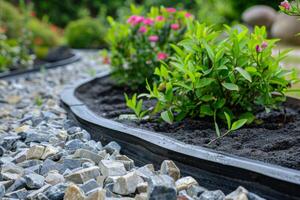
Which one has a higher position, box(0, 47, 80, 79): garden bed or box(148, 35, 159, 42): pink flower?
box(148, 35, 159, 42): pink flower

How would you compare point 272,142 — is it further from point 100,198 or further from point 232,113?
point 100,198

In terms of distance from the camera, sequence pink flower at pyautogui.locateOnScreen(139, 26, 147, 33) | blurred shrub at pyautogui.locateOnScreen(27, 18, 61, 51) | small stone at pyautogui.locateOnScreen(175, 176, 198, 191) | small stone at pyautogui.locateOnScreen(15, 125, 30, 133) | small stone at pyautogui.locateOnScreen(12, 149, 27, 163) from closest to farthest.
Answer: small stone at pyautogui.locateOnScreen(175, 176, 198, 191)
small stone at pyautogui.locateOnScreen(12, 149, 27, 163)
small stone at pyautogui.locateOnScreen(15, 125, 30, 133)
pink flower at pyautogui.locateOnScreen(139, 26, 147, 33)
blurred shrub at pyautogui.locateOnScreen(27, 18, 61, 51)

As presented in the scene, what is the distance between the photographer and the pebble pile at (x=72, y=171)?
6.02ft

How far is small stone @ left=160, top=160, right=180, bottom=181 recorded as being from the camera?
2.02 m

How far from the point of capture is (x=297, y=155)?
203 centimetres

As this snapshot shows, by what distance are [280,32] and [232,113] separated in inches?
310

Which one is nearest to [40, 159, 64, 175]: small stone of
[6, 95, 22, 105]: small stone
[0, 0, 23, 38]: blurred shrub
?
[6, 95, 22, 105]: small stone

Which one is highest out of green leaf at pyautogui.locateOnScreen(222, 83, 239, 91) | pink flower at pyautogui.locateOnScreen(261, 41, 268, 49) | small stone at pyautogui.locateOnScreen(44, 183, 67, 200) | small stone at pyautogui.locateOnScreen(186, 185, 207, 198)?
pink flower at pyautogui.locateOnScreen(261, 41, 268, 49)

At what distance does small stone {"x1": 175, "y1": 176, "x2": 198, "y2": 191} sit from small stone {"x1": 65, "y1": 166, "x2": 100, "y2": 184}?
15.3 inches

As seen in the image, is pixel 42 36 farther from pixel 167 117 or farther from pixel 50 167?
pixel 50 167

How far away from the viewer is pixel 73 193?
72.6 inches

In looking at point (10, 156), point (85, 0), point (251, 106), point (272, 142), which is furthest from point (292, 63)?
point (85, 0)

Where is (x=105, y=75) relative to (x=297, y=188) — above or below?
below

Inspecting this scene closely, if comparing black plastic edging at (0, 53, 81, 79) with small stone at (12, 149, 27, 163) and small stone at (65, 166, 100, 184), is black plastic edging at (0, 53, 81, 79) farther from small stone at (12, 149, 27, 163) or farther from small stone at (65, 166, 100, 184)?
small stone at (65, 166, 100, 184)
